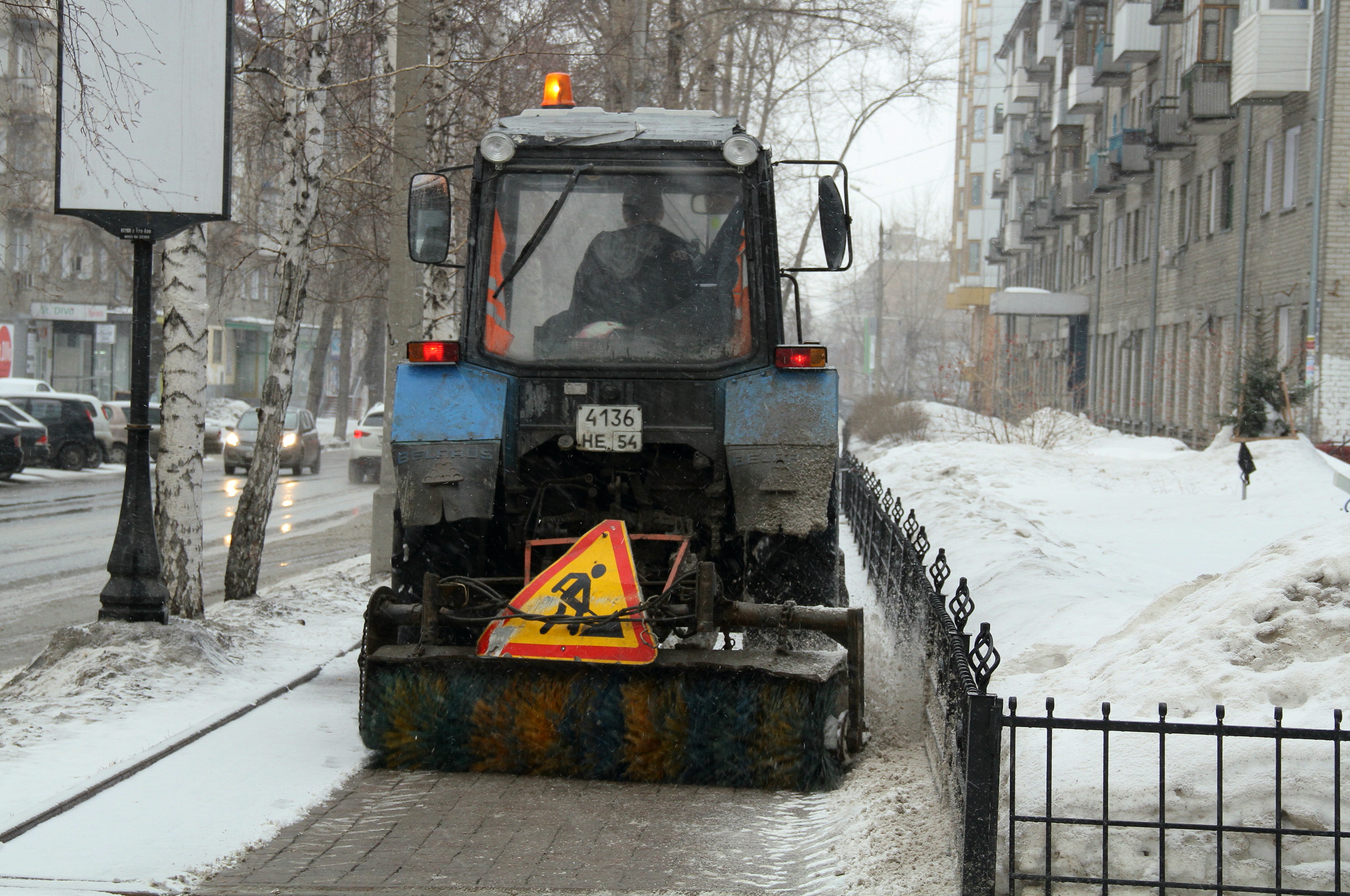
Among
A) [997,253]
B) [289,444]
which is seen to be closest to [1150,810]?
[289,444]

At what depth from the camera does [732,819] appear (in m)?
5.23

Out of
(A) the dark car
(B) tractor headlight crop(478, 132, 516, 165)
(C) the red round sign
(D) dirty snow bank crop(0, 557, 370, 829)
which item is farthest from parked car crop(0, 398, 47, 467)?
(B) tractor headlight crop(478, 132, 516, 165)

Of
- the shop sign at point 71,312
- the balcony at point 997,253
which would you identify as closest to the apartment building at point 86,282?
the shop sign at point 71,312

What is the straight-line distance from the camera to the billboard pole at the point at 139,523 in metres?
7.13

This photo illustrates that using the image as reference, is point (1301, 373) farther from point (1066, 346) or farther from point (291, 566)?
point (1066, 346)

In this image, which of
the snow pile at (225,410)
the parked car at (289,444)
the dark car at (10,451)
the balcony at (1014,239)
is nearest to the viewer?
the dark car at (10,451)

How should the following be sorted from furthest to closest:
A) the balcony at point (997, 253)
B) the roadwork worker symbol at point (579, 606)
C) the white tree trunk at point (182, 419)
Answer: the balcony at point (997, 253) < the white tree trunk at point (182, 419) < the roadwork worker symbol at point (579, 606)

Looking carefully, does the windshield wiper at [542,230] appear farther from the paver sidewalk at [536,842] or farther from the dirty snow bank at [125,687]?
the dirty snow bank at [125,687]

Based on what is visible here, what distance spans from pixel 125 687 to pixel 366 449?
73.2 ft

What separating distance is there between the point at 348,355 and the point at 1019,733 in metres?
44.3

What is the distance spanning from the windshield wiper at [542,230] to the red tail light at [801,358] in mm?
1267

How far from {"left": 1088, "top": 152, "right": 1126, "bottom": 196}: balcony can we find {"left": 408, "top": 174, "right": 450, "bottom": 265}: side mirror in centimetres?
3018

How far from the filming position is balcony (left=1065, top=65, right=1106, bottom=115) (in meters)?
40.7

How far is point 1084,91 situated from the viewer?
1613 inches
